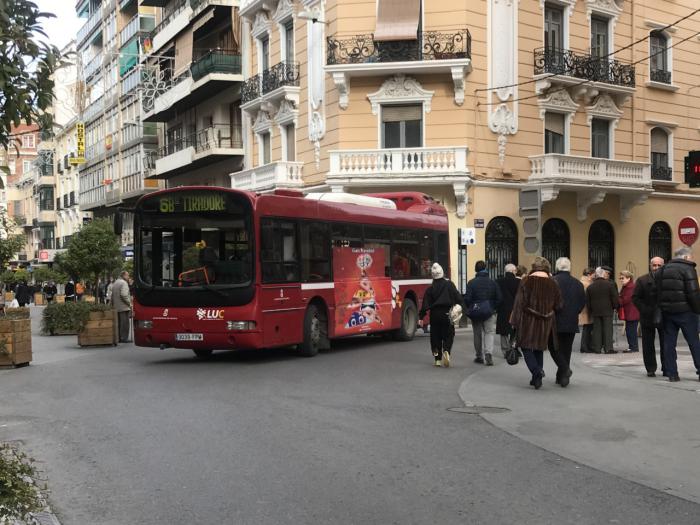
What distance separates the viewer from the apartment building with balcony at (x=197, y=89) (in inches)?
1435

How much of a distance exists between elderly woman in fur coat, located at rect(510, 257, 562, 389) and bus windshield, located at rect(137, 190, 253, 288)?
5055 mm

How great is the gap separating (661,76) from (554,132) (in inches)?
245

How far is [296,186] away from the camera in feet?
103

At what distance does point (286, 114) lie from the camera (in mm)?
32469

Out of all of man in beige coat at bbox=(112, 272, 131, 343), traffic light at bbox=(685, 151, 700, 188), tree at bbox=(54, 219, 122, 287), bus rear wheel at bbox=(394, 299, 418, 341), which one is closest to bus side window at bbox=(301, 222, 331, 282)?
bus rear wheel at bbox=(394, 299, 418, 341)

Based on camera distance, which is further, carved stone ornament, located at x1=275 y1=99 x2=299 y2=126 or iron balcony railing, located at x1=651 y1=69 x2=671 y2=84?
iron balcony railing, located at x1=651 y1=69 x2=671 y2=84

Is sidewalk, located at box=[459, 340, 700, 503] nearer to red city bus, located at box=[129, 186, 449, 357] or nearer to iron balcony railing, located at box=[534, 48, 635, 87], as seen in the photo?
red city bus, located at box=[129, 186, 449, 357]

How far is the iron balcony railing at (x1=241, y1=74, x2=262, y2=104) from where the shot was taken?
34094 mm

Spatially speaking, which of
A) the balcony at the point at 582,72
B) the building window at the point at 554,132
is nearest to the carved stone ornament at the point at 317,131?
the balcony at the point at 582,72

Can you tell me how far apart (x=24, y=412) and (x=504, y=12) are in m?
23.0

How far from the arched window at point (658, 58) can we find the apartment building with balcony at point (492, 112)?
0.07m

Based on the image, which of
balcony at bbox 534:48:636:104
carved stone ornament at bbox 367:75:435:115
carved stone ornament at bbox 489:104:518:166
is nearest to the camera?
carved stone ornament at bbox 367:75:435:115

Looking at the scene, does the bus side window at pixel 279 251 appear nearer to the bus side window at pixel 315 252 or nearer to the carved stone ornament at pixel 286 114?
the bus side window at pixel 315 252

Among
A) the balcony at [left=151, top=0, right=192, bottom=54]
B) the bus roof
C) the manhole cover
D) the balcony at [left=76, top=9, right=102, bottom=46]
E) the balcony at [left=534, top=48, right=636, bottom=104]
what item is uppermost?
the balcony at [left=76, top=9, right=102, bottom=46]
